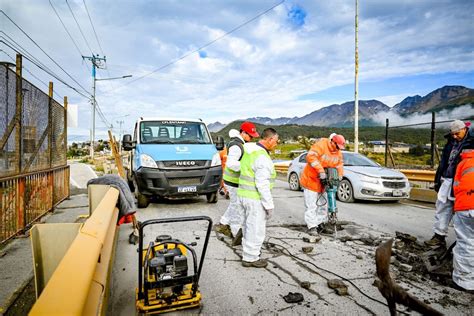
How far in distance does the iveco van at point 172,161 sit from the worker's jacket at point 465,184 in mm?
5110

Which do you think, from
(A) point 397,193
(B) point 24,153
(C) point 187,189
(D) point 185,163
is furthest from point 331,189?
(B) point 24,153

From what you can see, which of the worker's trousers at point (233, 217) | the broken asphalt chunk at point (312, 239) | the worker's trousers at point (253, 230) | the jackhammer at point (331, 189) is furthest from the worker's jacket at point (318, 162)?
the worker's trousers at point (253, 230)

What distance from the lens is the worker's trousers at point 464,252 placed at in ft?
11.5

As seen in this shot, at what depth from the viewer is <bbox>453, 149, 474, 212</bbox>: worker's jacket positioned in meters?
3.55

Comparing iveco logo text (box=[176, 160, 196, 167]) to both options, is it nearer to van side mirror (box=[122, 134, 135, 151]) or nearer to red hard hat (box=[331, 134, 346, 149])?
van side mirror (box=[122, 134, 135, 151])

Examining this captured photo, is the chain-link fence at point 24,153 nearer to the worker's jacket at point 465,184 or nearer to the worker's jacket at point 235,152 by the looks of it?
the worker's jacket at point 235,152

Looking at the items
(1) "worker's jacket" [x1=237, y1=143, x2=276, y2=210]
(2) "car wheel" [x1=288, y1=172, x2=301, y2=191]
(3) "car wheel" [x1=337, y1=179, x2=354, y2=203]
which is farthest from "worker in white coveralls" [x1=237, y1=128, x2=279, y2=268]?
(2) "car wheel" [x1=288, y1=172, x2=301, y2=191]

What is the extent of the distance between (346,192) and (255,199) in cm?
588

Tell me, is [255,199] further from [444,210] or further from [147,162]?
[147,162]

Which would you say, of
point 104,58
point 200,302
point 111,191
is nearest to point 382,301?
point 200,302

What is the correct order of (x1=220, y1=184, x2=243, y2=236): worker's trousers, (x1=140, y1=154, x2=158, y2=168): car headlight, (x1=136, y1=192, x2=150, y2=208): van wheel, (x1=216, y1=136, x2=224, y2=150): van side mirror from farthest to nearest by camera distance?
1. (x1=216, y1=136, x2=224, y2=150): van side mirror
2. (x1=136, y1=192, x2=150, y2=208): van wheel
3. (x1=140, y1=154, x2=158, y2=168): car headlight
4. (x1=220, y1=184, x2=243, y2=236): worker's trousers

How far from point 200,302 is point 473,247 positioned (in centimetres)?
310

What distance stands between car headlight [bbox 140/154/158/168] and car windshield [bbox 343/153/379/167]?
5888mm

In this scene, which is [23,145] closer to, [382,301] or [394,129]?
[382,301]
